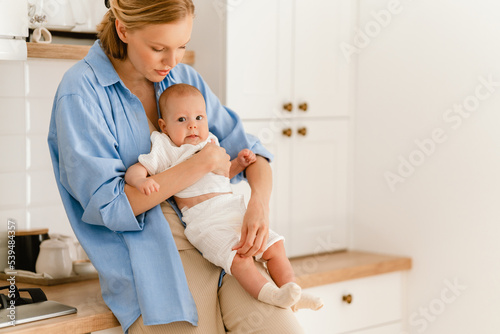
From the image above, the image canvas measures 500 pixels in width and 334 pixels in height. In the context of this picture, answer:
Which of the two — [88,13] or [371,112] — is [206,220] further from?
[371,112]

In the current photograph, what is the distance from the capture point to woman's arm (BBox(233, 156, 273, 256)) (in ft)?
5.56

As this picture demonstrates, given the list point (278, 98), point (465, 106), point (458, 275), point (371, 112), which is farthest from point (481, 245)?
point (278, 98)

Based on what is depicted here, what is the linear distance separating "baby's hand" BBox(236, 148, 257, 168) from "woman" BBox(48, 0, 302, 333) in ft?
0.49

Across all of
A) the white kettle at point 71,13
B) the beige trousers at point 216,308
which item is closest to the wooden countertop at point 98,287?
the beige trousers at point 216,308

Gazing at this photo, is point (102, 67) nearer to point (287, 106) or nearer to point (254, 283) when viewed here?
point (254, 283)

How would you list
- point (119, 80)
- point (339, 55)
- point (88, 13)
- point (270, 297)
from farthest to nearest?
point (339, 55), point (88, 13), point (119, 80), point (270, 297)

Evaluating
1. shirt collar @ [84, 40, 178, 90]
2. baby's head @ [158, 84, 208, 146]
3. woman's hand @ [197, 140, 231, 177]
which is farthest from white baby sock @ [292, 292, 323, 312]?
shirt collar @ [84, 40, 178, 90]

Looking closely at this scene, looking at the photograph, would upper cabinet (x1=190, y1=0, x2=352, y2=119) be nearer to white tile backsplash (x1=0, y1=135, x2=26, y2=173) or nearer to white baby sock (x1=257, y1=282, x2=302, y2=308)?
white tile backsplash (x1=0, y1=135, x2=26, y2=173)

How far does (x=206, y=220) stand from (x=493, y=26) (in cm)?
132

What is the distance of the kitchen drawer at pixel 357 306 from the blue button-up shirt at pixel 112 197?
76cm

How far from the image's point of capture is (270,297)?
1.65 metres

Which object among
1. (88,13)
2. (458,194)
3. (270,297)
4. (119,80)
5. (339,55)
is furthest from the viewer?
(339,55)

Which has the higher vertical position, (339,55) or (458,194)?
(339,55)

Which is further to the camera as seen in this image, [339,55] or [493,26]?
[339,55]
